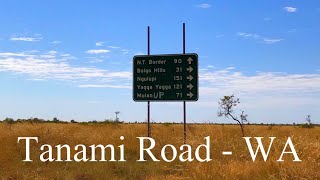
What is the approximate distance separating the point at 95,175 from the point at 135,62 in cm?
726

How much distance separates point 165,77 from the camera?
1895cm

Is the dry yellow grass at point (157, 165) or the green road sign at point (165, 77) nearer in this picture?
the dry yellow grass at point (157, 165)

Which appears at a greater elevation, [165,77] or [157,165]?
[165,77]

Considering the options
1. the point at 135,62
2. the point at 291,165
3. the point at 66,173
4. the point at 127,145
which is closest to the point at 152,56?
the point at 135,62

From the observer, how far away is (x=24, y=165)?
1479 cm

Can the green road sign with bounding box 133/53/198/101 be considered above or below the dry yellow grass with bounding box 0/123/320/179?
above

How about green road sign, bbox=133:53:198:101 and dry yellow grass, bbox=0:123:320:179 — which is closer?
dry yellow grass, bbox=0:123:320:179

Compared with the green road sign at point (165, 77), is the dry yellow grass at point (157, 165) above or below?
below

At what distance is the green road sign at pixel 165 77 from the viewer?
18.6m

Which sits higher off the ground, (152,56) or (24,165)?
(152,56)

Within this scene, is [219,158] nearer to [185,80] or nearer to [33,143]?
[185,80]

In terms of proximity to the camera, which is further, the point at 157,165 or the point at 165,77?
the point at 165,77

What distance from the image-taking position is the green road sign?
61.1 ft

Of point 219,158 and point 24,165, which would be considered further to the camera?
point 24,165
